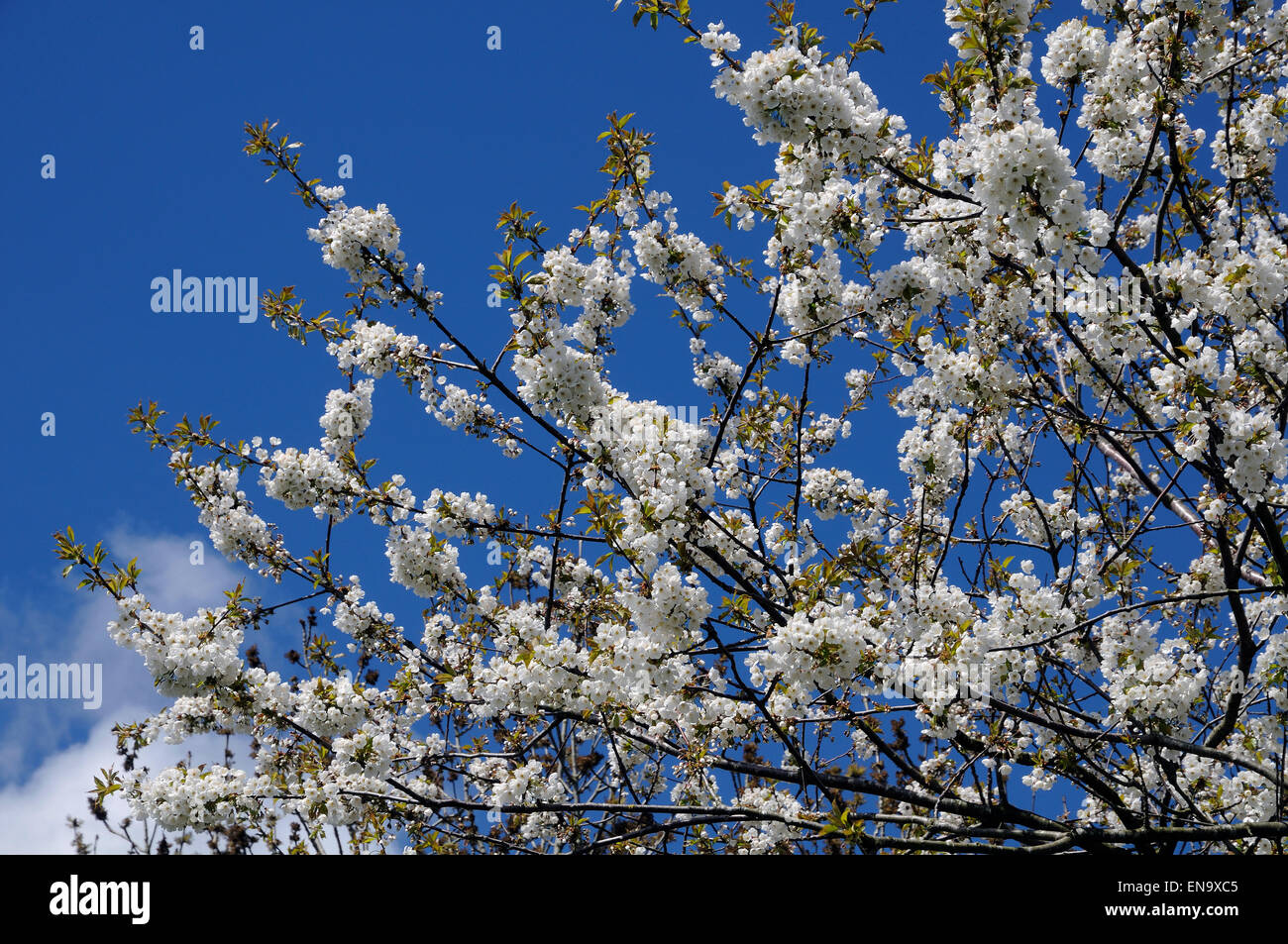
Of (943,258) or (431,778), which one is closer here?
(943,258)

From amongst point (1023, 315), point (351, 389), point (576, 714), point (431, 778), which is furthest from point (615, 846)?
point (1023, 315)

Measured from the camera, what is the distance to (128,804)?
4848mm

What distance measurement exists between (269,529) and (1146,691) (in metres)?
4.99

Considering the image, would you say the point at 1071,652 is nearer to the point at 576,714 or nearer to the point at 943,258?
the point at 943,258

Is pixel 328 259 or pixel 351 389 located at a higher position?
pixel 328 259

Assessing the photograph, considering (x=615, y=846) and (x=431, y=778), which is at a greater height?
(x=431, y=778)

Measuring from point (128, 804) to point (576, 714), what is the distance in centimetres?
252

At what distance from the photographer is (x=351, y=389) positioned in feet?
17.8

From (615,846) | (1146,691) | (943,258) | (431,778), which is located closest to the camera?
(1146,691)

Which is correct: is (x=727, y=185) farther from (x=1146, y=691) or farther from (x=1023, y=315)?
(x=1146, y=691)

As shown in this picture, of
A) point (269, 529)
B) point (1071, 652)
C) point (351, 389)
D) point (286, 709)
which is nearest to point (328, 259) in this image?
point (351, 389)
